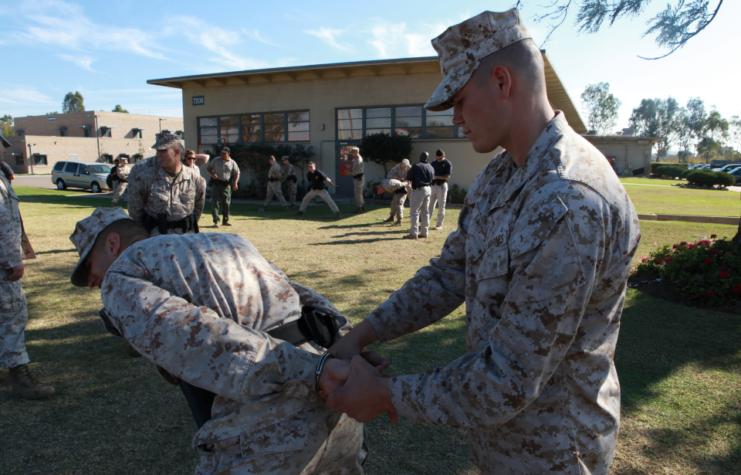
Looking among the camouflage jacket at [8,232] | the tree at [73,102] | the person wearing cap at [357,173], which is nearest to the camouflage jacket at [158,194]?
the camouflage jacket at [8,232]

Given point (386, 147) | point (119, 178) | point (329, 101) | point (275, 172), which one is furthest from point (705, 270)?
point (119, 178)

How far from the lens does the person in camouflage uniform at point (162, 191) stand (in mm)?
5414

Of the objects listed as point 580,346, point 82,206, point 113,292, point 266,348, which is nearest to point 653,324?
point 580,346

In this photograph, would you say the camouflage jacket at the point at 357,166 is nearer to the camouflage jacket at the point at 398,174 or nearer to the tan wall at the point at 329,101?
the camouflage jacket at the point at 398,174

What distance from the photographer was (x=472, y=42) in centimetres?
143

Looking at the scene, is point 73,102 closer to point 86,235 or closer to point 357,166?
point 357,166

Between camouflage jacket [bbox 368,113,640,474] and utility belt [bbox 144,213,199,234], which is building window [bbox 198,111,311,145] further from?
camouflage jacket [bbox 368,113,640,474]

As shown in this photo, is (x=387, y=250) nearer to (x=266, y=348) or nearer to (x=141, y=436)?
(x=141, y=436)

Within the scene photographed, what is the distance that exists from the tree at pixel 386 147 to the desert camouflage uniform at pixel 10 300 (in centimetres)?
1569

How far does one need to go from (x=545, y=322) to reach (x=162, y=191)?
5.31 metres

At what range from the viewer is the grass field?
2914mm

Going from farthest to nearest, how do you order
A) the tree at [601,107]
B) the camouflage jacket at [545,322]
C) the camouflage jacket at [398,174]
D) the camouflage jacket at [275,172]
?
the tree at [601,107], the camouflage jacket at [275,172], the camouflage jacket at [398,174], the camouflage jacket at [545,322]

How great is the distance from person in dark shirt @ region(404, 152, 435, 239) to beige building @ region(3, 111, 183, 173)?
51.6 meters

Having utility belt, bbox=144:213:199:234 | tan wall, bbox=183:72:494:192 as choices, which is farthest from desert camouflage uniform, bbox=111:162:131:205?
utility belt, bbox=144:213:199:234
